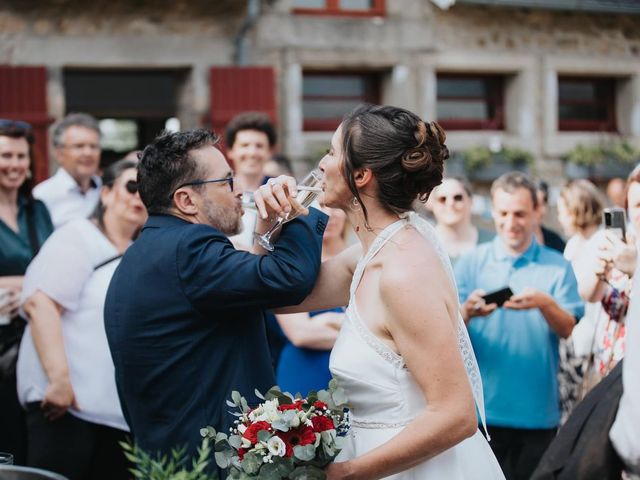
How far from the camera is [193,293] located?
2840 mm

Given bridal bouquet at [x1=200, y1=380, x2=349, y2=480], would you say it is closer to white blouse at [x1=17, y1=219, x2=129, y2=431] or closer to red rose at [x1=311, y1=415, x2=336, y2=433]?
red rose at [x1=311, y1=415, x2=336, y2=433]

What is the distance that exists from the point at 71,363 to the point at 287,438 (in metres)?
2.19

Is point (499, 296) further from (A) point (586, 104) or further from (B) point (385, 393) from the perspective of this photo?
(A) point (586, 104)

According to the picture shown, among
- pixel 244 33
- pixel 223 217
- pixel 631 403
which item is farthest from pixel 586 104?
pixel 631 403

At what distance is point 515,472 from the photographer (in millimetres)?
4617

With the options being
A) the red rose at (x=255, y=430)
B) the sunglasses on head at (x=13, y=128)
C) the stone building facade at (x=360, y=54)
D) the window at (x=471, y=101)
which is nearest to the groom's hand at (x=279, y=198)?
the red rose at (x=255, y=430)

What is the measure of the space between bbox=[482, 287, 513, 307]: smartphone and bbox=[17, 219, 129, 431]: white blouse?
1.71 m

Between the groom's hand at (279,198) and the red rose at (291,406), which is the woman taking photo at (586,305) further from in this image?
the red rose at (291,406)

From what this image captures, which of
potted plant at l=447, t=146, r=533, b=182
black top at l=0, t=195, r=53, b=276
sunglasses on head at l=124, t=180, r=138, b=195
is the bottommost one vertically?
black top at l=0, t=195, r=53, b=276

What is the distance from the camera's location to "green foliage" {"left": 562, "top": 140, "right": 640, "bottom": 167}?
12534 millimetres

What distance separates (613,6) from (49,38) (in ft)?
23.2

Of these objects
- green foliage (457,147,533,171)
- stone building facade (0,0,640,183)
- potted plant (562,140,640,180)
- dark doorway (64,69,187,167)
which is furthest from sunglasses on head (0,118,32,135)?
potted plant (562,140,640,180)

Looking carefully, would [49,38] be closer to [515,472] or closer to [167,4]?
[167,4]

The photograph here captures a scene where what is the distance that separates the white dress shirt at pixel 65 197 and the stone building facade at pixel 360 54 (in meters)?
4.79
